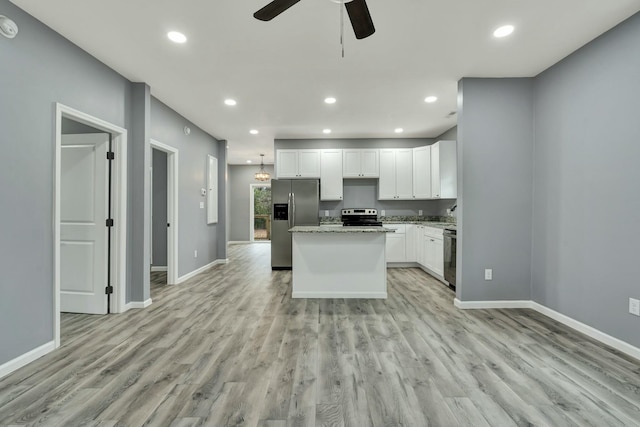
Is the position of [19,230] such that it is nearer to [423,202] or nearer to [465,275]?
[465,275]

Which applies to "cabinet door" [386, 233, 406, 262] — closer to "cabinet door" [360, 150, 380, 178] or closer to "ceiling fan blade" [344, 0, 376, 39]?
"cabinet door" [360, 150, 380, 178]

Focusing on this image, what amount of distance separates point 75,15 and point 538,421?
4.31 metres

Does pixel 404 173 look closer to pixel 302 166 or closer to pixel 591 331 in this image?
pixel 302 166

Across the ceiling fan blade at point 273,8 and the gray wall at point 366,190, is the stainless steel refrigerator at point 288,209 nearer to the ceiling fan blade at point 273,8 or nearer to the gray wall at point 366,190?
the gray wall at point 366,190

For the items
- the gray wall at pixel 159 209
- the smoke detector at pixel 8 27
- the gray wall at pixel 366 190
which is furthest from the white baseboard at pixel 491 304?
the gray wall at pixel 159 209

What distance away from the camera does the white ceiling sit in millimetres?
2299

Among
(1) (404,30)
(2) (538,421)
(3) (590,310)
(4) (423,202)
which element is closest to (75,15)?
(1) (404,30)

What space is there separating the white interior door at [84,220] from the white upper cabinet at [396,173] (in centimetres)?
476

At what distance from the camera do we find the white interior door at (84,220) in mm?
3332

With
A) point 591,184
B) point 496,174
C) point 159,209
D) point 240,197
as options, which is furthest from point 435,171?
point 240,197

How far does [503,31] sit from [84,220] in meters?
4.72

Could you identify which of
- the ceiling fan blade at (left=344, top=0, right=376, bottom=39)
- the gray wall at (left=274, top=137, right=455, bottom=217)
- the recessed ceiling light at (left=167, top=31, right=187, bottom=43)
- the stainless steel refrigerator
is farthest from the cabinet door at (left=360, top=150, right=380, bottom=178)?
the ceiling fan blade at (left=344, top=0, right=376, bottom=39)

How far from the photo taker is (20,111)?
2273 mm

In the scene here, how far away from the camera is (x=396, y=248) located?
5973 millimetres
